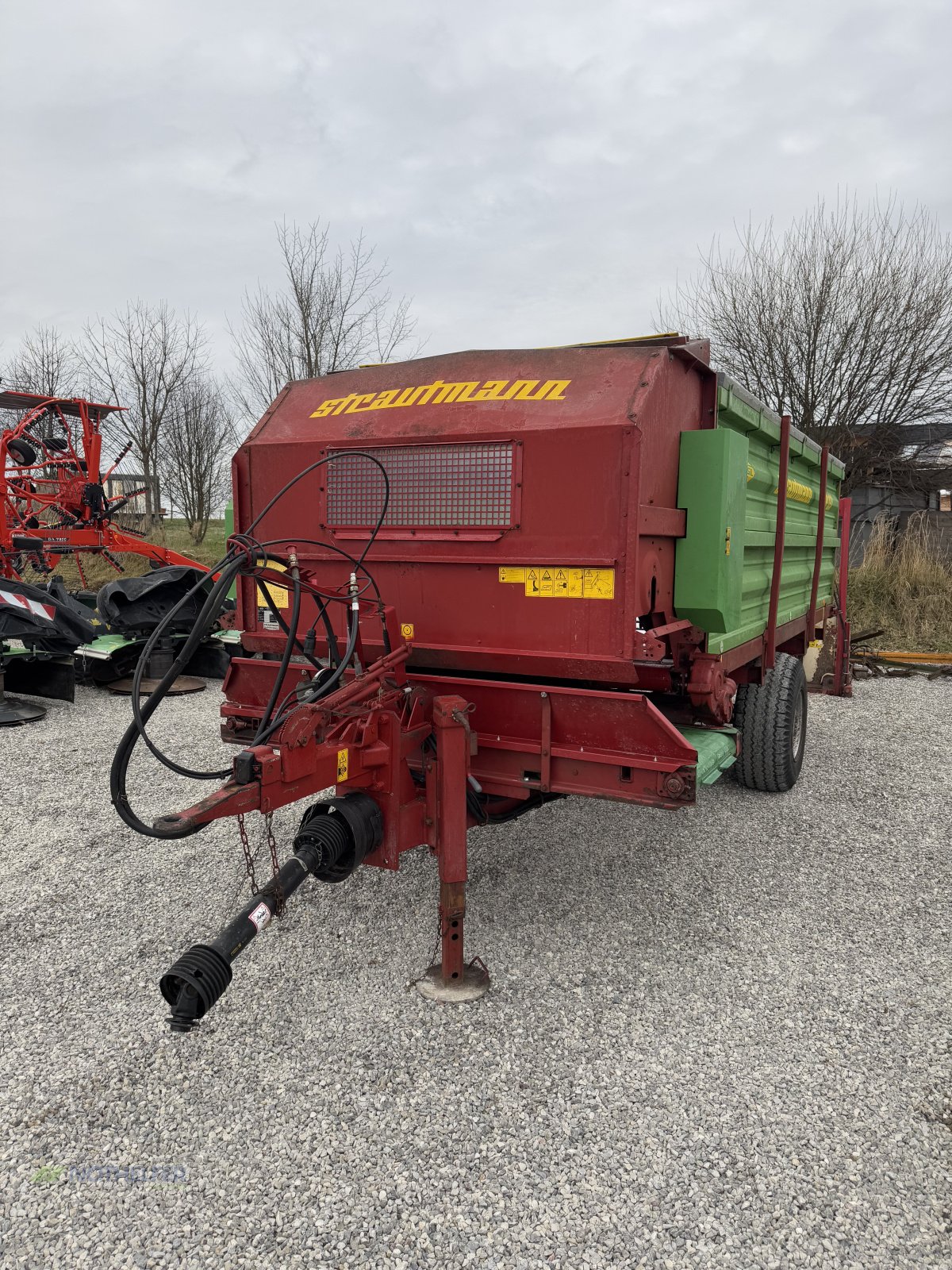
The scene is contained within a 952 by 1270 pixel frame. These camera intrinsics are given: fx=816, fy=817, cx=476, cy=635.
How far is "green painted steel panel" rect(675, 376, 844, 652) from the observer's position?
3.29m

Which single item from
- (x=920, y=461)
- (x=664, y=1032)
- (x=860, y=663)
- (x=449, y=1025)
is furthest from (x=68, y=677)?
(x=920, y=461)

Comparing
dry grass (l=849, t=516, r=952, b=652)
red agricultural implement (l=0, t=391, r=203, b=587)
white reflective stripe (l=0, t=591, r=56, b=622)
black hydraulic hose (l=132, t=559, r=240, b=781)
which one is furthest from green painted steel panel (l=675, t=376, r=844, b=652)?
red agricultural implement (l=0, t=391, r=203, b=587)

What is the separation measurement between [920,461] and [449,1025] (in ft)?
46.6

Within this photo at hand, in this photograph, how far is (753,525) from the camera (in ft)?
13.0

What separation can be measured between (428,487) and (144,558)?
13.4 meters

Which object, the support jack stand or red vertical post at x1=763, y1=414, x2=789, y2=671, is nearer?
the support jack stand

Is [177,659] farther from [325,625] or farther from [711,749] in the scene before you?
[711,749]

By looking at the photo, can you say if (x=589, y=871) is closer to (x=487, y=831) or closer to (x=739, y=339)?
(x=487, y=831)

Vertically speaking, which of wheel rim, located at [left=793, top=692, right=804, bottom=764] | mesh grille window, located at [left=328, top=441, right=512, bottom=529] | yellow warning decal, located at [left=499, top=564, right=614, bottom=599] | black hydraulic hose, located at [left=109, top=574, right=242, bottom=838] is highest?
mesh grille window, located at [left=328, top=441, right=512, bottom=529]

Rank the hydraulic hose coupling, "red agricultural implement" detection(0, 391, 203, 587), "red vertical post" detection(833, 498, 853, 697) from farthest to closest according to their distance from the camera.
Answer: "red agricultural implement" detection(0, 391, 203, 587), "red vertical post" detection(833, 498, 853, 697), the hydraulic hose coupling

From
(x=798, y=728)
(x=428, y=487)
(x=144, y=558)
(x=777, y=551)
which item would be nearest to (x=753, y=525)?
(x=777, y=551)

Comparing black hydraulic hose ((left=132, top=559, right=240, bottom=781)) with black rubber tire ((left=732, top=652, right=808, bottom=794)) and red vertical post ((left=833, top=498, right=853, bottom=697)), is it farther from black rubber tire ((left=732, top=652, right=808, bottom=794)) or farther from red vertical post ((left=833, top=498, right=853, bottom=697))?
red vertical post ((left=833, top=498, right=853, bottom=697))

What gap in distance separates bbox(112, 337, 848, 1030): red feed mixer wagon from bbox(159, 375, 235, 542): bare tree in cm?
1930

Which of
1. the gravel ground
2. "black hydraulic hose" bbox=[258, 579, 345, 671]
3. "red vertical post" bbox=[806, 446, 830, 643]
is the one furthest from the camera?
Result: "red vertical post" bbox=[806, 446, 830, 643]
